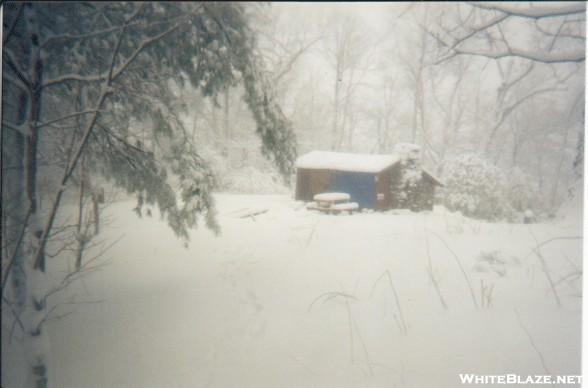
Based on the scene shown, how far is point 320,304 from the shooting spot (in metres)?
1.89

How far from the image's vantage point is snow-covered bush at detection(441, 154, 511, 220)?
1.85 metres

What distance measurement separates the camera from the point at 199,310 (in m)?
1.92

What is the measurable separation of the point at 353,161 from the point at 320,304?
0.83 m

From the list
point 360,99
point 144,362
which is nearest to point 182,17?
point 360,99

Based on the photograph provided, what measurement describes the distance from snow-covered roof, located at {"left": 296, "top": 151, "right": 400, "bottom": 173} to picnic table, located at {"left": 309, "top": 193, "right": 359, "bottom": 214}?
0.15 m

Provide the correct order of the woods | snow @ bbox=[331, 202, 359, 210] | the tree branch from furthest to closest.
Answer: snow @ bbox=[331, 202, 359, 210]
the woods
the tree branch

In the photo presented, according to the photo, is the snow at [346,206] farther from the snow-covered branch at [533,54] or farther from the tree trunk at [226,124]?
the snow-covered branch at [533,54]

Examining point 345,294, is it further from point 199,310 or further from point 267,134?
point 267,134

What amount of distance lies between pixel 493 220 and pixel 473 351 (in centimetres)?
75

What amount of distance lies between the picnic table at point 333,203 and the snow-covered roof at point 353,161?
152 millimetres

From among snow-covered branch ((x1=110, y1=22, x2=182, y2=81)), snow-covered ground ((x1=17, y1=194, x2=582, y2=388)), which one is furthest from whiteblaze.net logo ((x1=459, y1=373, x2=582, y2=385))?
snow-covered branch ((x1=110, y1=22, x2=182, y2=81))

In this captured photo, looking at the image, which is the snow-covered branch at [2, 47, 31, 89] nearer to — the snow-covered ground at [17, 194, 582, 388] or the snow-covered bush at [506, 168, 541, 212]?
the snow-covered ground at [17, 194, 582, 388]

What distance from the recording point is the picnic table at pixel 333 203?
1858 mm

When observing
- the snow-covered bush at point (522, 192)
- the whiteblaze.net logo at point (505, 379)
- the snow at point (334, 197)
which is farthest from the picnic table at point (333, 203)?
the whiteblaze.net logo at point (505, 379)
